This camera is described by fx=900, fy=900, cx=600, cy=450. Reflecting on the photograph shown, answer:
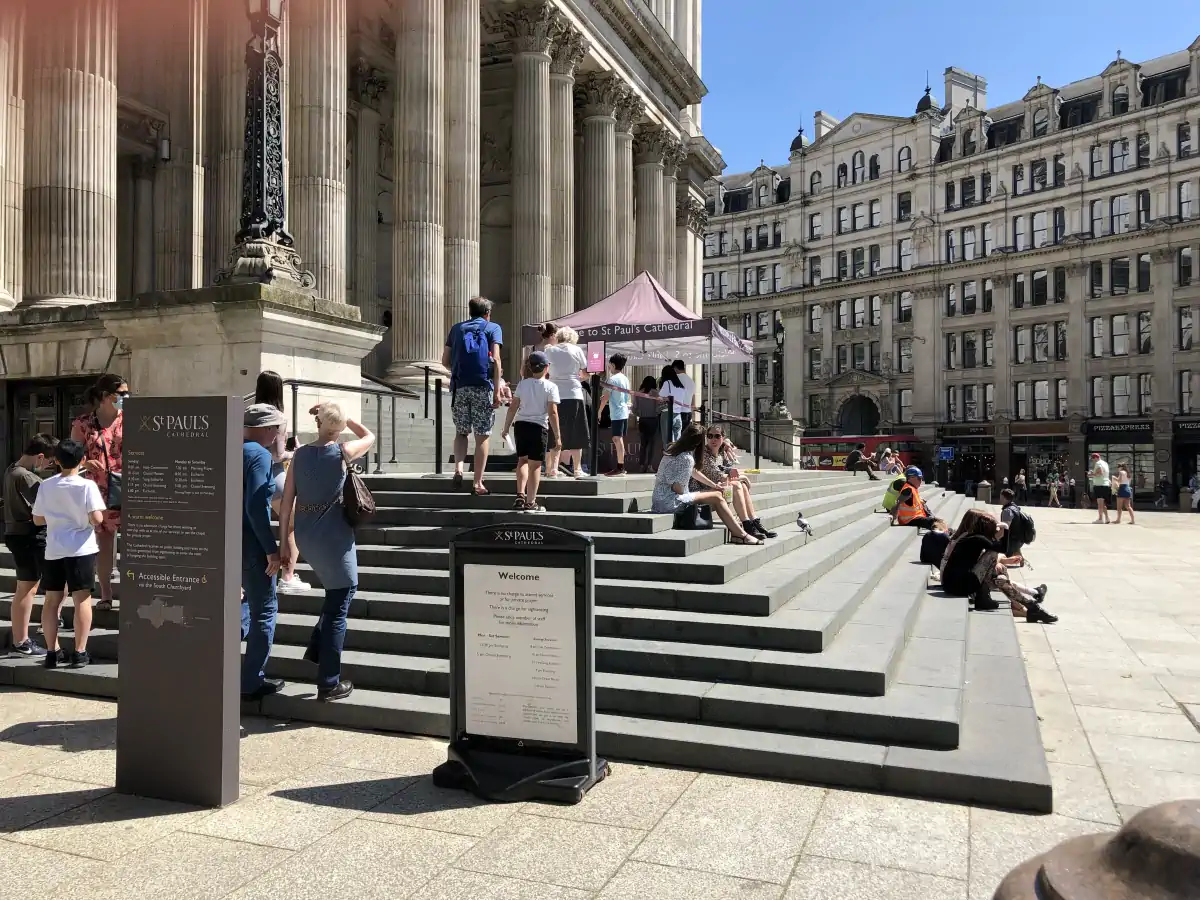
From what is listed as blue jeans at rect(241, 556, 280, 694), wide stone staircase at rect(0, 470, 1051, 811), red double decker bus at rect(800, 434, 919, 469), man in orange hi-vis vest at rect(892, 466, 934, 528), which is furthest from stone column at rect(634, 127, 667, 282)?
blue jeans at rect(241, 556, 280, 694)

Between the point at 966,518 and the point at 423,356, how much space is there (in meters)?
11.2

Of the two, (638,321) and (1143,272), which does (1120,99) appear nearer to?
(1143,272)

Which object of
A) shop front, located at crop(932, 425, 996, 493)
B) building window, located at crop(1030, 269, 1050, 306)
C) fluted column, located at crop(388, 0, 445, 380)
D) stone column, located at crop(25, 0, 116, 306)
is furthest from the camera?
shop front, located at crop(932, 425, 996, 493)

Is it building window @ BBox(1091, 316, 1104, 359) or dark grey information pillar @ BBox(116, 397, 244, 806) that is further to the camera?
building window @ BBox(1091, 316, 1104, 359)

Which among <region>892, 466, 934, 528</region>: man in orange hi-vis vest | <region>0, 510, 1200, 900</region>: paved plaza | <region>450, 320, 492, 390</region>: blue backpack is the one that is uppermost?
<region>450, 320, 492, 390</region>: blue backpack

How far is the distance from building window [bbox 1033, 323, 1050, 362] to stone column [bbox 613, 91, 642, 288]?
37.8m

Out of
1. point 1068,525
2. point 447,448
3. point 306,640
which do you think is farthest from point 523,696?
point 1068,525

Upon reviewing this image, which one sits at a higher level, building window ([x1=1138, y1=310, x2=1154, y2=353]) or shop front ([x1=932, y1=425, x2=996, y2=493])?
building window ([x1=1138, y1=310, x2=1154, y2=353])

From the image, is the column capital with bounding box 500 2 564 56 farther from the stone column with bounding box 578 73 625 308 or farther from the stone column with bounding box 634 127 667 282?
the stone column with bounding box 634 127 667 282

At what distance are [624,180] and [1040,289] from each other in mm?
39034

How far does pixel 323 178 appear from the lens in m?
15.2

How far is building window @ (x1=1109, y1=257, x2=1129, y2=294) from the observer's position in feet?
176

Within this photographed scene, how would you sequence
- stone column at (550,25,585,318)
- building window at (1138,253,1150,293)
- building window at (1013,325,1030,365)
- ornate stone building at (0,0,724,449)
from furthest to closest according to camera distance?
building window at (1013,325,1030,365), building window at (1138,253,1150,293), stone column at (550,25,585,318), ornate stone building at (0,0,724,449)

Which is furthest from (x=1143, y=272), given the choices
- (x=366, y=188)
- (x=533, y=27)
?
(x=366, y=188)
